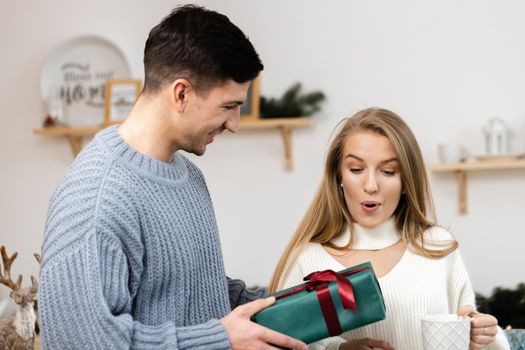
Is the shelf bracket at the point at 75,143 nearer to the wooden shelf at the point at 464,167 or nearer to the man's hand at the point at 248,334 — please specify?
the wooden shelf at the point at 464,167

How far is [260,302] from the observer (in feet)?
4.52

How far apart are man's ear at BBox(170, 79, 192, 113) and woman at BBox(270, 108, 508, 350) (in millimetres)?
529

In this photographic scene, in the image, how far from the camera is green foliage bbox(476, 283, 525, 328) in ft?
10.2

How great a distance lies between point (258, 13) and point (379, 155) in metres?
2.01

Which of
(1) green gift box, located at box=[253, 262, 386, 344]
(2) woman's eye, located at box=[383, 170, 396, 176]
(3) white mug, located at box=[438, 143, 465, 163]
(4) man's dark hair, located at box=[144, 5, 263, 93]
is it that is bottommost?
(1) green gift box, located at box=[253, 262, 386, 344]

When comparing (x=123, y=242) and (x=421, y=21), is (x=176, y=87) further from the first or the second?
(x=421, y=21)

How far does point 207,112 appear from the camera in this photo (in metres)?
1.38

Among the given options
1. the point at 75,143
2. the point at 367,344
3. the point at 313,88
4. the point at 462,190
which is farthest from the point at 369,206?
the point at 75,143

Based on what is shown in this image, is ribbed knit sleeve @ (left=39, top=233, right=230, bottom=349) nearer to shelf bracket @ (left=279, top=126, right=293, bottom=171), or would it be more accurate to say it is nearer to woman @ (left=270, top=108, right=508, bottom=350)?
woman @ (left=270, top=108, right=508, bottom=350)

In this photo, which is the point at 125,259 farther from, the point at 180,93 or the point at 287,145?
the point at 287,145

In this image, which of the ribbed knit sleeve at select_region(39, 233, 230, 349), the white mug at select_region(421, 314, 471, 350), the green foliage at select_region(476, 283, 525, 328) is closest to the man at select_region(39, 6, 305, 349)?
the ribbed knit sleeve at select_region(39, 233, 230, 349)

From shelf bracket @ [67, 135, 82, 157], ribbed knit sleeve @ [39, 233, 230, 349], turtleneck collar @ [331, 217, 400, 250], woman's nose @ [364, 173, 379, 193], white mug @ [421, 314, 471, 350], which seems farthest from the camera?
shelf bracket @ [67, 135, 82, 157]

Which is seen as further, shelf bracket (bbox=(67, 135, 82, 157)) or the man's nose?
shelf bracket (bbox=(67, 135, 82, 157))

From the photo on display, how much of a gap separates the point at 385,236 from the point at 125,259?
30.3 inches
